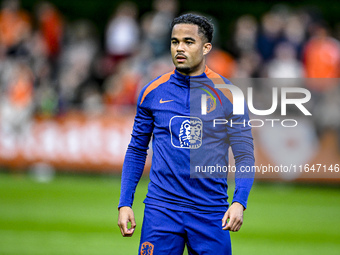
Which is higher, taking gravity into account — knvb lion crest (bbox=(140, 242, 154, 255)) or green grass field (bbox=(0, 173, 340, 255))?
knvb lion crest (bbox=(140, 242, 154, 255))

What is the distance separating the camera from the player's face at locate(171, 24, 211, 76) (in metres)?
4.33

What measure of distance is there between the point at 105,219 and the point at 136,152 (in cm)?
674

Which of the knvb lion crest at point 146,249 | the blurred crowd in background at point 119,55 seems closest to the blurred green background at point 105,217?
the blurred crowd in background at point 119,55

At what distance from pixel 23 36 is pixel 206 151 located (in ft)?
46.8

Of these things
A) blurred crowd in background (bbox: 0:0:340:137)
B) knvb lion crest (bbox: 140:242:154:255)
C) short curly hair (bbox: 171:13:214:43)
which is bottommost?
knvb lion crest (bbox: 140:242:154:255)

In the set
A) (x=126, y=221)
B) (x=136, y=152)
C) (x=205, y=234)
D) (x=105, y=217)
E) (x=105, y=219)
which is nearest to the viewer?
(x=205, y=234)

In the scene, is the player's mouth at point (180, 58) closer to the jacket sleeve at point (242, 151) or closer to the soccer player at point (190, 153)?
the soccer player at point (190, 153)

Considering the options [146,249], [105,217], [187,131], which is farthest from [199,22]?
[105,217]

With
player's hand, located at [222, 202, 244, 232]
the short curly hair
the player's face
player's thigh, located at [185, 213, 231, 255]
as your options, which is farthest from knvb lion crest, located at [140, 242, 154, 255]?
the short curly hair

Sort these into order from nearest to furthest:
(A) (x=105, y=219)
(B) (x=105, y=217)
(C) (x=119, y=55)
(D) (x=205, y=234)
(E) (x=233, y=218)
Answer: (E) (x=233, y=218) → (D) (x=205, y=234) → (A) (x=105, y=219) → (B) (x=105, y=217) → (C) (x=119, y=55)

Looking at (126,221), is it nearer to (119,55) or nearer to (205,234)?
(205,234)

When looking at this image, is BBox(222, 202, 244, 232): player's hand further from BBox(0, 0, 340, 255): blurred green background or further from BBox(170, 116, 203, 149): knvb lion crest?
BBox(0, 0, 340, 255): blurred green background

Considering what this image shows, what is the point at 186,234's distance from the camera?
4.30 metres

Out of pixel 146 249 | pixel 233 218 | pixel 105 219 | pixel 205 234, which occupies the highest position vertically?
pixel 233 218
